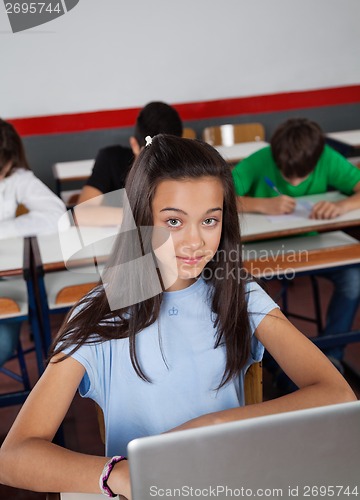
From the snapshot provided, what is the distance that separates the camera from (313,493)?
732 millimetres

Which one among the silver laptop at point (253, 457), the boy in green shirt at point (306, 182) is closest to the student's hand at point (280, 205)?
the boy in green shirt at point (306, 182)

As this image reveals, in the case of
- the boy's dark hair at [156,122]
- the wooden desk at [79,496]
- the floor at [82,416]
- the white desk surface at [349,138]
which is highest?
the boy's dark hair at [156,122]

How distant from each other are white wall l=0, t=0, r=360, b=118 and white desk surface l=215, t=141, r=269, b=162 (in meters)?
0.67

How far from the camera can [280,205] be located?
7.82 ft

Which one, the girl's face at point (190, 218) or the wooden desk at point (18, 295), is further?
the wooden desk at point (18, 295)

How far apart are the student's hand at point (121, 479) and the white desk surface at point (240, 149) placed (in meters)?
2.67

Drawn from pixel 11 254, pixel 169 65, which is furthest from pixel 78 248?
pixel 169 65

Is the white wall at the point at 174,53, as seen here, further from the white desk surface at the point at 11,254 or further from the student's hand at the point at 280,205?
the student's hand at the point at 280,205

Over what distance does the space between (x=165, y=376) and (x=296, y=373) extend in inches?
9.2

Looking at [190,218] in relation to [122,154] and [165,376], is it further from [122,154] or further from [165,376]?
[122,154]

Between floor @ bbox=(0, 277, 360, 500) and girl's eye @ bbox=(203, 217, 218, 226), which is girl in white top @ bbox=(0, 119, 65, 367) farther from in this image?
girl's eye @ bbox=(203, 217, 218, 226)

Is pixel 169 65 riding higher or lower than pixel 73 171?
higher

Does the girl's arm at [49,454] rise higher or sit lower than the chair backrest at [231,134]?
higher

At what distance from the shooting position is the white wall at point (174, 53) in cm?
384
